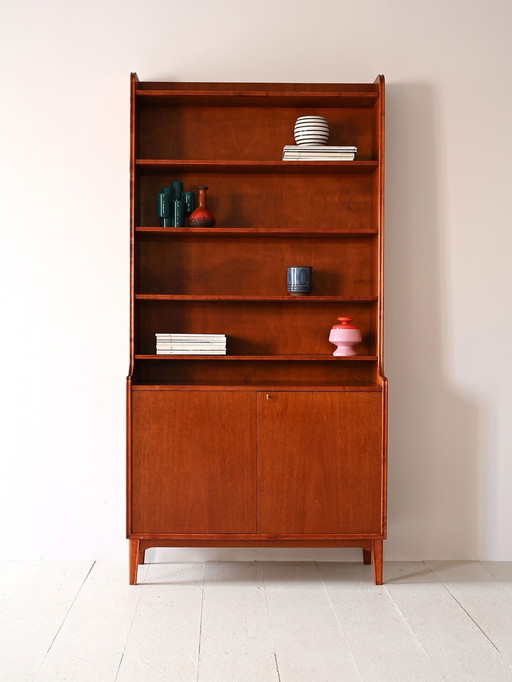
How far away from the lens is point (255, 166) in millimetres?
3436

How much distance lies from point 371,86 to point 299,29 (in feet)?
1.47

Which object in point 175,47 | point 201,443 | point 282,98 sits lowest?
point 201,443

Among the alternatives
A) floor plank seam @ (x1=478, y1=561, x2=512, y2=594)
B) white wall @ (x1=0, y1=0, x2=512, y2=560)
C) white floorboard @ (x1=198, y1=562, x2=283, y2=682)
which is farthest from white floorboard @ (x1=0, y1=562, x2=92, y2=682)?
floor plank seam @ (x1=478, y1=561, x2=512, y2=594)

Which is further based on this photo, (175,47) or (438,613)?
(175,47)

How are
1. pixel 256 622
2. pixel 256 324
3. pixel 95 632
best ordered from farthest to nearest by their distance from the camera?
pixel 256 324, pixel 256 622, pixel 95 632

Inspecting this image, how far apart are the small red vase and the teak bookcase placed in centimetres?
12

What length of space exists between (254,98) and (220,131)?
0.84 ft

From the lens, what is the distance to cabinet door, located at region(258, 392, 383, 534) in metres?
3.29

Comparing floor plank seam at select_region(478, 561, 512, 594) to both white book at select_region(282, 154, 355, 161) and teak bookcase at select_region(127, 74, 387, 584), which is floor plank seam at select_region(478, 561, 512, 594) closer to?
teak bookcase at select_region(127, 74, 387, 584)

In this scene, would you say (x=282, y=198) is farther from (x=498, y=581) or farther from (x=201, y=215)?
(x=498, y=581)

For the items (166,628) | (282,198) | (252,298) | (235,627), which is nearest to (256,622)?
(235,627)

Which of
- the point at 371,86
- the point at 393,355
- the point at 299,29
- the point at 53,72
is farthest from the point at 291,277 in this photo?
the point at 53,72

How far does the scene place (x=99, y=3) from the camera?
3.60 m

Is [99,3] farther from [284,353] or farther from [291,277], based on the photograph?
[284,353]
